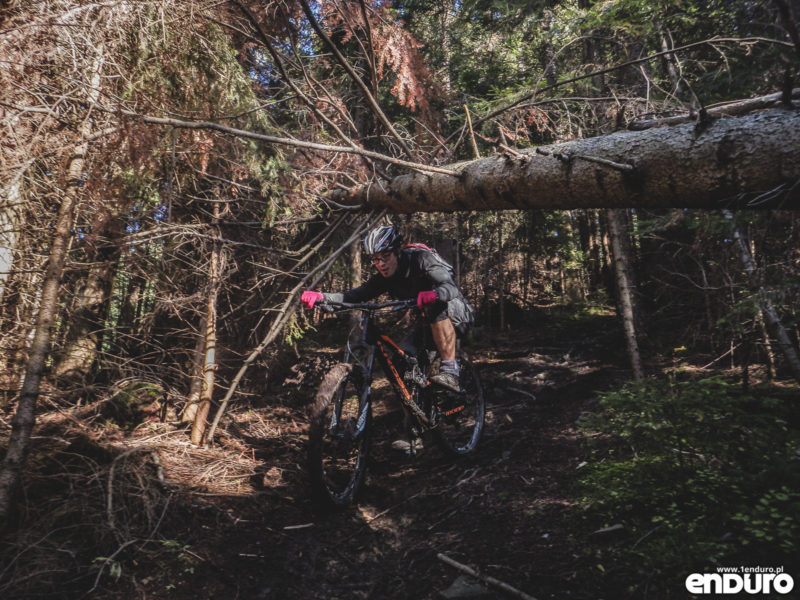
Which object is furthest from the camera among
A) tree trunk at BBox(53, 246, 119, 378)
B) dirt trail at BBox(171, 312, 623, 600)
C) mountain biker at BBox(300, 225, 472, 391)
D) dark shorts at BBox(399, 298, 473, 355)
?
tree trunk at BBox(53, 246, 119, 378)

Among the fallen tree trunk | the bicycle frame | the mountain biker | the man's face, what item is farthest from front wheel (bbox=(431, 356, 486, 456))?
the fallen tree trunk

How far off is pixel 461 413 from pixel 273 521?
2.68 m

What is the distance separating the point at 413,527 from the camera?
3.50 m

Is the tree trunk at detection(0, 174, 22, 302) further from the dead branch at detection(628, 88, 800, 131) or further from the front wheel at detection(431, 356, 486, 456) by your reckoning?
the dead branch at detection(628, 88, 800, 131)

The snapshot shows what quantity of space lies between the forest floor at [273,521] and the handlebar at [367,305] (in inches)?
71.1

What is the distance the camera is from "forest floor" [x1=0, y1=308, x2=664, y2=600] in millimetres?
2529

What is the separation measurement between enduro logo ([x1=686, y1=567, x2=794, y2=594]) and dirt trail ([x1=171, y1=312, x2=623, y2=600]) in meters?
0.51

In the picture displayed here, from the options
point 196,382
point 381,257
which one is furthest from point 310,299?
point 196,382

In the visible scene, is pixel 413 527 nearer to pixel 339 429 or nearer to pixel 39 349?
pixel 339 429

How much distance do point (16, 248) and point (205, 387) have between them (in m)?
2.19

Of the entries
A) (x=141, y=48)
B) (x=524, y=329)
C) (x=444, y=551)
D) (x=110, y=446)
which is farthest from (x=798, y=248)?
(x=524, y=329)

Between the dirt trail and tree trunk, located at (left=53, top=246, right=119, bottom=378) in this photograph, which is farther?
tree trunk, located at (left=53, top=246, right=119, bottom=378)

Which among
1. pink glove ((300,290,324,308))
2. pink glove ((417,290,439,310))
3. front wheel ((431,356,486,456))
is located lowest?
front wheel ((431,356,486,456))

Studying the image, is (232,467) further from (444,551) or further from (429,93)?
(429,93)
